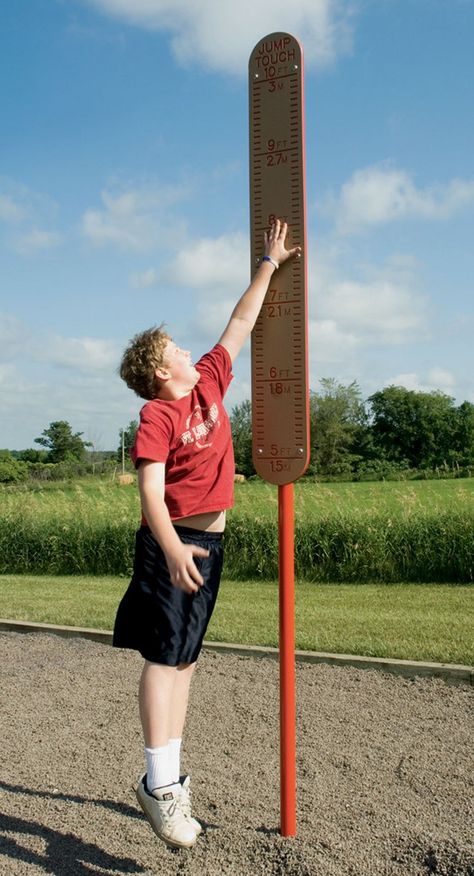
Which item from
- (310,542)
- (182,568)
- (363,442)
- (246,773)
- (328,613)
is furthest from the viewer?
(363,442)

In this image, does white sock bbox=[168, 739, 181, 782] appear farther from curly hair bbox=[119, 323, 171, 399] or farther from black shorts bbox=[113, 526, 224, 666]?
curly hair bbox=[119, 323, 171, 399]

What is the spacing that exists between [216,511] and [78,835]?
1445 millimetres

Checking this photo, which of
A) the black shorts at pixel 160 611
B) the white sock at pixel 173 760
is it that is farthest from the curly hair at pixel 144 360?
the white sock at pixel 173 760

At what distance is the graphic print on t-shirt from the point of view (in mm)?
3237

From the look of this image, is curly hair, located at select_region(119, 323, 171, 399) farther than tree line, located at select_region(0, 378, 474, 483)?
No

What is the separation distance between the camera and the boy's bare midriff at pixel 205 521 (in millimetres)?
3266

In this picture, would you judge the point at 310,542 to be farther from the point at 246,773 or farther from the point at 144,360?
the point at 144,360

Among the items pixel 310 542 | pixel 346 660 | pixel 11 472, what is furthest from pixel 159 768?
pixel 11 472

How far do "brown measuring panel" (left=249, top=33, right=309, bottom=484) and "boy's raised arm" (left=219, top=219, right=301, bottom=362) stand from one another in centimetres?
3

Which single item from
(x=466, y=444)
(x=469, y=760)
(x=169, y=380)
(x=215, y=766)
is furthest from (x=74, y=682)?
(x=466, y=444)

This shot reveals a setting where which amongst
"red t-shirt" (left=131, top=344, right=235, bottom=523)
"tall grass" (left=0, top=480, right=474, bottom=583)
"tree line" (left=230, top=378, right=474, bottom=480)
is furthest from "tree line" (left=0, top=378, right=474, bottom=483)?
"red t-shirt" (left=131, top=344, right=235, bottom=523)

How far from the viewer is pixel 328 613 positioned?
7934mm

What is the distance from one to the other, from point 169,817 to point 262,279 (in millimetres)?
2051

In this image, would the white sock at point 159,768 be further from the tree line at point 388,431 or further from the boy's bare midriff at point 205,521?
the tree line at point 388,431
